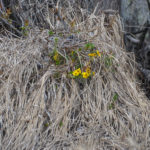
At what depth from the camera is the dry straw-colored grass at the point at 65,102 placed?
180 centimetres

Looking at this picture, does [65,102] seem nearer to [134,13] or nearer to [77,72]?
[77,72]

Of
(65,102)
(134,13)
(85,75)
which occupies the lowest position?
(65,102)

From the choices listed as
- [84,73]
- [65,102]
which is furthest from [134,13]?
[65,102]

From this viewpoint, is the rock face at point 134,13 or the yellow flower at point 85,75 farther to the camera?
the rock face at point 134,13

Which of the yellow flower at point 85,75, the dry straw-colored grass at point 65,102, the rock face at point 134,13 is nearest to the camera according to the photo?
the dry straw-colored grass at point 65,102

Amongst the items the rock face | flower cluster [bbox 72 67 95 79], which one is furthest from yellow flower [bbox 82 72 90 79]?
the rock face

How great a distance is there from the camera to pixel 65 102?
2.03 m

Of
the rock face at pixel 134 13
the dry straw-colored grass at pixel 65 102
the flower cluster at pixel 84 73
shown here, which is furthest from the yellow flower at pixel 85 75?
the rock face at pixel 134 13

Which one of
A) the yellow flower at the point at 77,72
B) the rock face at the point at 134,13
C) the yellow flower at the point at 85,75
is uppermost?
the rock face at the point at 134,13

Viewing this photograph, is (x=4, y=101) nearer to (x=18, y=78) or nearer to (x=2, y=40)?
(x=18, y=78)

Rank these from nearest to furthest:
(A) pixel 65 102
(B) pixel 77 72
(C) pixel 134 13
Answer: (A) pixel 65 102
(B) pixel 77 72
(C) pixel 134 13

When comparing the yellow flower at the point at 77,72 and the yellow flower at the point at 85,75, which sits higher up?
the yellow flower at the point at 77,72

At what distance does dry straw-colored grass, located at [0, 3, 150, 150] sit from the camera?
1.80 m

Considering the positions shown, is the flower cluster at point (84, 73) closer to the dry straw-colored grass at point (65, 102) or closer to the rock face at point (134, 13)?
the dry straw-colored grass at point (65, 102)
